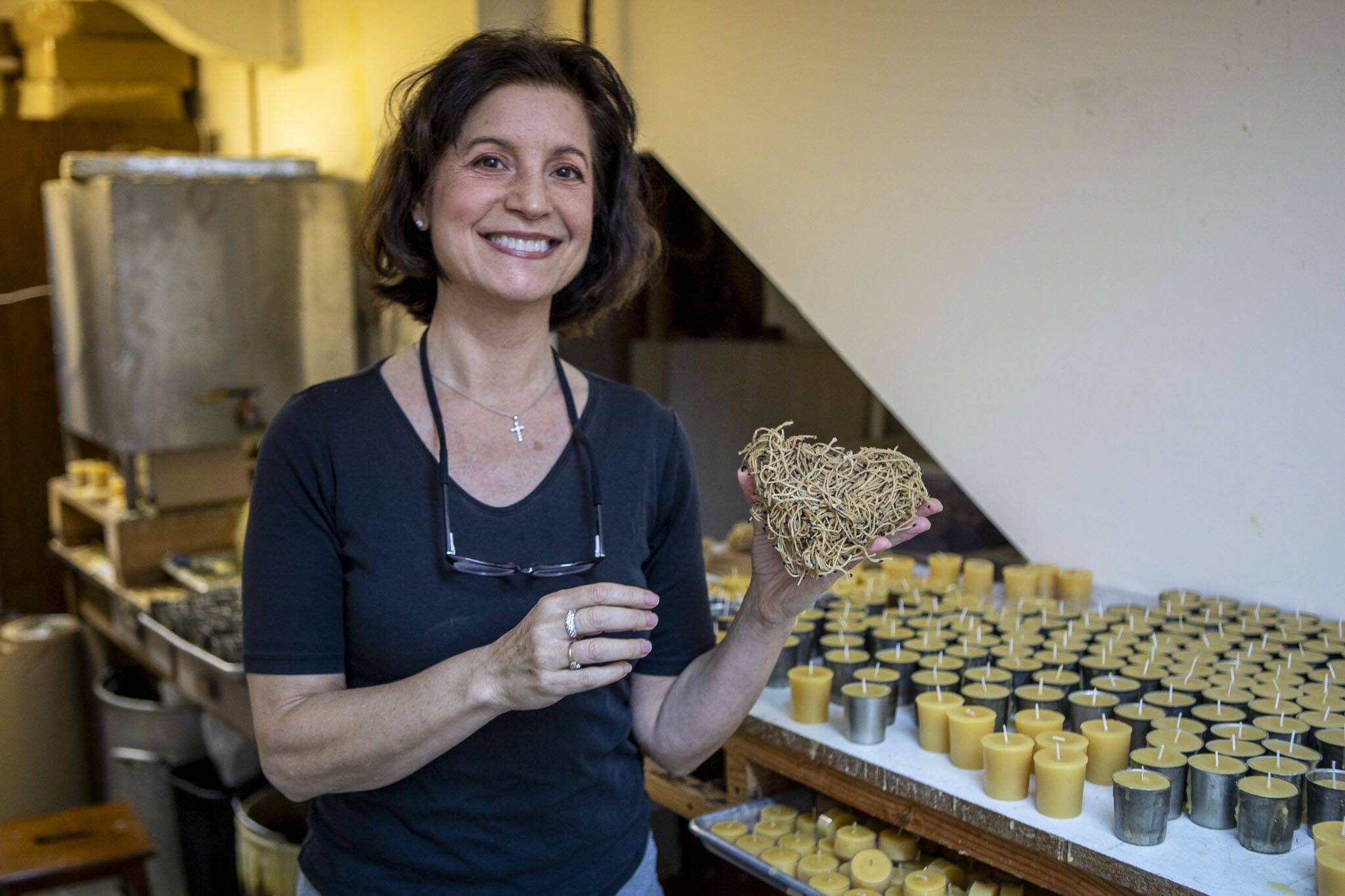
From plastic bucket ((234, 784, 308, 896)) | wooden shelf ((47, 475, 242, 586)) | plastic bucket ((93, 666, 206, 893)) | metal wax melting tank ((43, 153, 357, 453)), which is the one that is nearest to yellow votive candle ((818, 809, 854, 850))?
plastic bucket ((234, 784, 308, 896))

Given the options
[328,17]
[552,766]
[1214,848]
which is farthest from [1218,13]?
[328,17]

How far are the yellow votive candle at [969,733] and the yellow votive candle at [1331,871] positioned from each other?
15.0 inches

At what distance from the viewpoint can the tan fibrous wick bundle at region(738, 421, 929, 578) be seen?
1.01 m

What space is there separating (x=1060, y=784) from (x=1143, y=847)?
0.33ft

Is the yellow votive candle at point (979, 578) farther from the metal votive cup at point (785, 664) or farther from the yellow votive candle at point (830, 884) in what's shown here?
the yellow votive candle at point (830, 884)

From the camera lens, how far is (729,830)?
1.50 meters

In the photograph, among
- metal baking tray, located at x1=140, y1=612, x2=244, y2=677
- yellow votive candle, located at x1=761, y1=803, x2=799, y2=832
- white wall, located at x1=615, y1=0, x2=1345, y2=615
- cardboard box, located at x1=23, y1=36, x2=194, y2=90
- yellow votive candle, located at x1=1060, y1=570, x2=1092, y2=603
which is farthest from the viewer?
cardboard box, located at x1=23, y1=36, x2=194, y2=90

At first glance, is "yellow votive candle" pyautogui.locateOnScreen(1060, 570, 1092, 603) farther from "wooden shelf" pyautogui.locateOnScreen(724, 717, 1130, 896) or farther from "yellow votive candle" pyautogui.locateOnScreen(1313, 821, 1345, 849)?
"yellow votive candle" pyautogui.locateOnScreen(1313, 821, 1345, 849)

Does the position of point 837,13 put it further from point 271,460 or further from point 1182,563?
point 271,460

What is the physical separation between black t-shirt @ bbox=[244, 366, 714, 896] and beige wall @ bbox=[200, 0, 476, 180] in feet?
6.62

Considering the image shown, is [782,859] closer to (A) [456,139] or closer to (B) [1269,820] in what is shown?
(B) [1269,820]

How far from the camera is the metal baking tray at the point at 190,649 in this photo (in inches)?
95.0

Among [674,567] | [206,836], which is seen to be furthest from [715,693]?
[206,836]

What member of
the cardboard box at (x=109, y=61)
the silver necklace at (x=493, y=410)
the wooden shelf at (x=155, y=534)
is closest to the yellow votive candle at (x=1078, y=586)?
the silver necklace at (x=493, y=410)
